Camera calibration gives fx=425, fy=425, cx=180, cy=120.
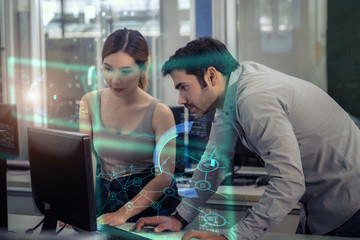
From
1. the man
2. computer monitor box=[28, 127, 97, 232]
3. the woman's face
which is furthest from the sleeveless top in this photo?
computer monitor box=[28, 127, 97, 232]

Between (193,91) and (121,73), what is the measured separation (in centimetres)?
53

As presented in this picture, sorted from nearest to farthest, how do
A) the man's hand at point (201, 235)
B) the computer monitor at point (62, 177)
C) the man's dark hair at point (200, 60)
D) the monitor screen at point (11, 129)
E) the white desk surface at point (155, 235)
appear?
the computer monitor at point (62, 177), the man's hand at point (201, 235), the white desk surface at point (155, 235), the man's dark hair at point (200, 60), the monitor screen at point (11, 129)

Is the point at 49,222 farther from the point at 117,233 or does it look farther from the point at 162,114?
the point at 162,114

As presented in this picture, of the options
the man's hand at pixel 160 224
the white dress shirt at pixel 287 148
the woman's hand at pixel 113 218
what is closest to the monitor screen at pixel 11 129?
the woman's hand at pixel 113 218

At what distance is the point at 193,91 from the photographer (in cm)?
172

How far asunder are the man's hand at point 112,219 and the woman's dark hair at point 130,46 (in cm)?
65

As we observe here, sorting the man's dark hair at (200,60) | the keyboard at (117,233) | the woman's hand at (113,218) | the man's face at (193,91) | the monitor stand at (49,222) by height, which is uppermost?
the man's dark hair at (200,60)

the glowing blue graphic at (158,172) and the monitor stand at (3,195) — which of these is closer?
the monitor stand at (3,195)

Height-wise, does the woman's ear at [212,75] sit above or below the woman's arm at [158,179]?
above

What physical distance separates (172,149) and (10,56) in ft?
7.71

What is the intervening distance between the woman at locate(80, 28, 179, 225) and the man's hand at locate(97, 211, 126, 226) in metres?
0.07

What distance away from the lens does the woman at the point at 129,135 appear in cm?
207

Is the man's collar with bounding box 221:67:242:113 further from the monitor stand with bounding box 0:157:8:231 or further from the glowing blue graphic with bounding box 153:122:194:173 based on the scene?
the monitor stand with bounding box 0:157:8:231

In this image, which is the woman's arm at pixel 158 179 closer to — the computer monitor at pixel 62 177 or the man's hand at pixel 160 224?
the man's hand at pixel 160 224
